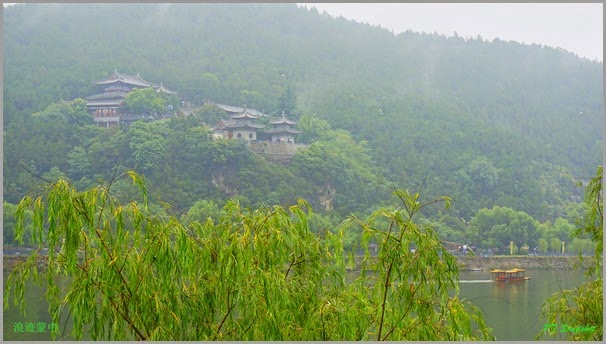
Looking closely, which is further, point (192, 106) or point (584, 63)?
point (584, 63)

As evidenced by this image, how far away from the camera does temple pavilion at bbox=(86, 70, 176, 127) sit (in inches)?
777

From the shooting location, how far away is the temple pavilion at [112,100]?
19734 millimetres

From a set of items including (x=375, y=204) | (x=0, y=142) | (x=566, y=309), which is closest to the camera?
(x=0, y=142)

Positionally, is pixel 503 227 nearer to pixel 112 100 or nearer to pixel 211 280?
pixel 112 100

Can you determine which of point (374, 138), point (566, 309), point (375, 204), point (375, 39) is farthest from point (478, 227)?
point (375, 39)

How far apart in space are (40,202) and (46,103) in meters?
20.6

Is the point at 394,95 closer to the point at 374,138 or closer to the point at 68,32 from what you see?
the point at 374,138

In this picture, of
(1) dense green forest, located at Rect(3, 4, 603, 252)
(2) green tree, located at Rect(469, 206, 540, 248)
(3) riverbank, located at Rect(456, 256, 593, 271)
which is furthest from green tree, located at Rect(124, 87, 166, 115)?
(3) riverbank, located at Rect(456, 256, 593, 271)

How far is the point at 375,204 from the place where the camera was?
17.0m

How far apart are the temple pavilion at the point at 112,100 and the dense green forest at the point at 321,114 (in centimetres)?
51

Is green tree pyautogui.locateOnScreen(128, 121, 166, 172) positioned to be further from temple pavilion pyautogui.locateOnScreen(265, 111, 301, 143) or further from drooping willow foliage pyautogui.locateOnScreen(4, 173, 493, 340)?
drooping willow foliage pyautogui.locateOnScreen(4, 173, 493, 340)

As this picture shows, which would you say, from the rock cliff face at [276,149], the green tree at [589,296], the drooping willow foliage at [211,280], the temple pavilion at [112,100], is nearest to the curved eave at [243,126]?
the rock cliff face at [276,149]

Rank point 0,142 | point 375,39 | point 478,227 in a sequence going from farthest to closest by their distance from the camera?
point 375,39
point 478,227
point 0,142

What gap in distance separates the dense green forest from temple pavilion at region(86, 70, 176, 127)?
1.66 ft
